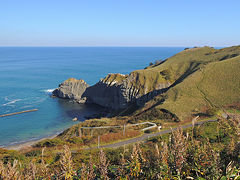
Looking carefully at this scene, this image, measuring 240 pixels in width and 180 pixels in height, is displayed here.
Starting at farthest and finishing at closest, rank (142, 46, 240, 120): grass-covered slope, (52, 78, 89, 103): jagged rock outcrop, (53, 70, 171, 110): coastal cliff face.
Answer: (52, 78, 89, 103): jagged rock outcrop, (53, 70, 171, 110): coastal cliff face, (142, 46, 240, 120): grass-covered slope

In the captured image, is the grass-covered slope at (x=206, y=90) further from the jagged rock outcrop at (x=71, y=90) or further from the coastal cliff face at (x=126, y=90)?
the jagged rock outcrop at (x=71, y=90)

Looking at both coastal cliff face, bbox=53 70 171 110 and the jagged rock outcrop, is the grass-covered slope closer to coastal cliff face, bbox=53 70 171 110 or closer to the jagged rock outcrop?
coastal cliff face, bbox=53 70 171 110

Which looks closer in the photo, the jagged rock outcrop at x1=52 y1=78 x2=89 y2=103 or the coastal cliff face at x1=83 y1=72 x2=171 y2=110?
the coastal cliff face at x1=83 y1=72 x2=171 y2=110

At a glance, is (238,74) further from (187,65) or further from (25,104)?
(25,104)

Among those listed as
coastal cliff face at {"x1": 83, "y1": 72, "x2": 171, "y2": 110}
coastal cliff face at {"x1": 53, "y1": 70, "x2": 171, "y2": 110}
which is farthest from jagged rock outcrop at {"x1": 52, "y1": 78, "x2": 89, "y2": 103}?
coastal cliff face at {"x1": 83, "y1": 72, "x2": 171, "y2": 110}

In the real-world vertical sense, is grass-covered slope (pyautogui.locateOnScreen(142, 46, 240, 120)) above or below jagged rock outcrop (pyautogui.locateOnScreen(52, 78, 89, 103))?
above

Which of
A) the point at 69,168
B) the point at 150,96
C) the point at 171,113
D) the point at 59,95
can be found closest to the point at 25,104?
the point at 59,95

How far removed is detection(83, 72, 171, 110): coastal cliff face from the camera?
167 feet

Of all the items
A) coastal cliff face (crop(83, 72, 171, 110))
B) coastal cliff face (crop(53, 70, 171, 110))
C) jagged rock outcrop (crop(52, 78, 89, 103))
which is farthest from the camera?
jagged rock outcrop (crop(52, 78, 89, 103))

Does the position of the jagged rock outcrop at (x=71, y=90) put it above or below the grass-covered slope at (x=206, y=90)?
below

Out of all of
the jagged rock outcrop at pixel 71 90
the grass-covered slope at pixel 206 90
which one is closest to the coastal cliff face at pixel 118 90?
the jagged rock outcrop at pixel 71 90

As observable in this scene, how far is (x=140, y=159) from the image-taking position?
5.44 meters

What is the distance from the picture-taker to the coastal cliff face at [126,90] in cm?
5105

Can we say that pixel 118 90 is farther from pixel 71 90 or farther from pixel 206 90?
pixel 206 90
